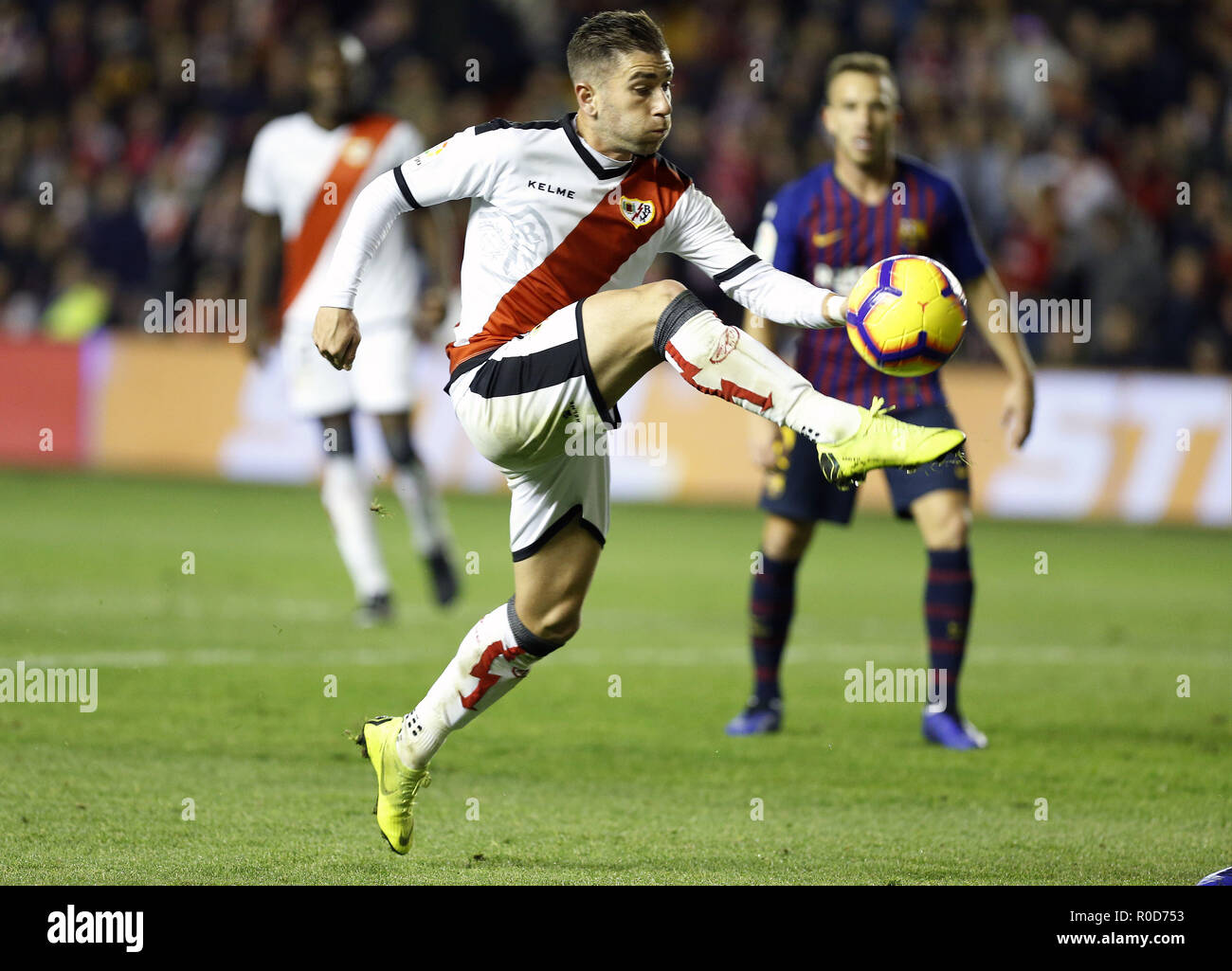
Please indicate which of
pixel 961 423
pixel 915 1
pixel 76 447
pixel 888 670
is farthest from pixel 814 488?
pixel 915 1

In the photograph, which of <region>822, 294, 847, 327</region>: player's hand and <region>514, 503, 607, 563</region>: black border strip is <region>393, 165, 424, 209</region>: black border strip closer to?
<region>514, 503, 607, 563</region>: black border strip

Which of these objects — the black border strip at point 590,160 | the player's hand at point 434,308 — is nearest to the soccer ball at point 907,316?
the black border strip at point 590,160

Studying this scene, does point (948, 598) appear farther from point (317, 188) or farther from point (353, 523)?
point (317, 188)

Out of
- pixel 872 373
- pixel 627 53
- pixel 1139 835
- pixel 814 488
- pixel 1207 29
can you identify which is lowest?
pixel 1139 835

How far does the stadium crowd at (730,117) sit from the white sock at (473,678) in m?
10.8

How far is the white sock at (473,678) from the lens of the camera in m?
4.94

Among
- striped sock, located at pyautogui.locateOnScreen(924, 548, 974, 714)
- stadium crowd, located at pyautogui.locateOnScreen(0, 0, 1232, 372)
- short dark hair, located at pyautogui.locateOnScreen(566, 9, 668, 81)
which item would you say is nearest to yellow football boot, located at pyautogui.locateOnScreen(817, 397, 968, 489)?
short dark hair, located at pyautogui.locateOnScreen(566, 9, 668, 81)

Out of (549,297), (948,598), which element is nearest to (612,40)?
(549,297)

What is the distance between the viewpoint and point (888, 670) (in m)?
8.05

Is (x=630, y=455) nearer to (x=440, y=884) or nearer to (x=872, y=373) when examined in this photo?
(x=872, y=373)

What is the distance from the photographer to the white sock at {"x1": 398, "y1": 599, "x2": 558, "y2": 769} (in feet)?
16.2

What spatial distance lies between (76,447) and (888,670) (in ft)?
31.9

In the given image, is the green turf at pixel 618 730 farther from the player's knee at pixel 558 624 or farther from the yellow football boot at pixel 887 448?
the yellow football boot at pixel 887 448

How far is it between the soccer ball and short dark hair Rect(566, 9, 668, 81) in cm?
91
